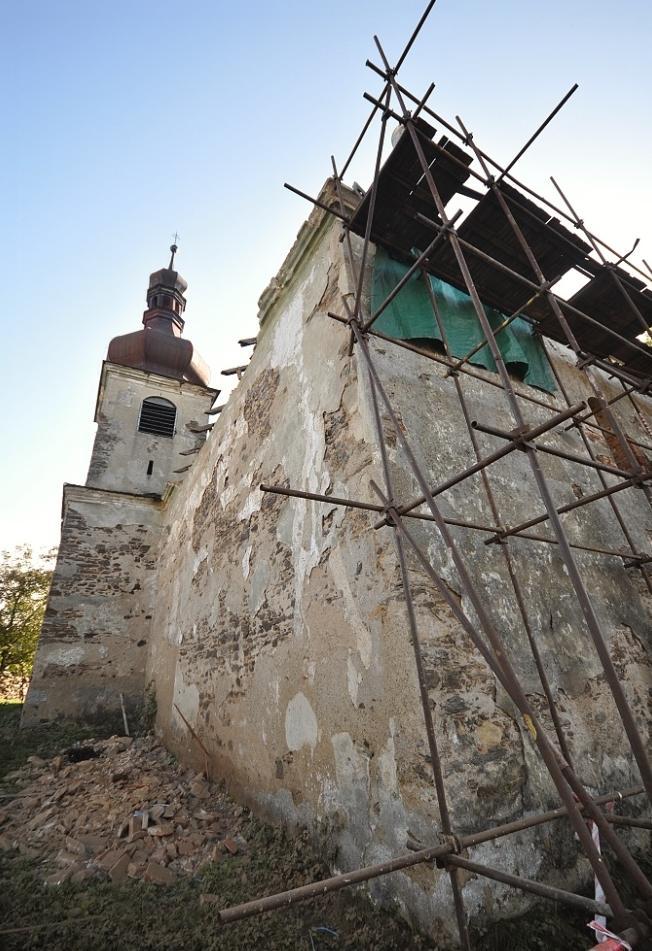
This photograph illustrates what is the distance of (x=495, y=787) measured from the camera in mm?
2656

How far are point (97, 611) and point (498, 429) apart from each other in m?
9.35

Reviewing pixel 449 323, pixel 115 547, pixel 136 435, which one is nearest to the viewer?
pixel 449 323

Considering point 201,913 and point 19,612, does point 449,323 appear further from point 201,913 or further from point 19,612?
point 19,612

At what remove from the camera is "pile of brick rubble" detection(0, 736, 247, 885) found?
3621 mm

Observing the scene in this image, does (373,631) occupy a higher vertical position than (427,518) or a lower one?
lower

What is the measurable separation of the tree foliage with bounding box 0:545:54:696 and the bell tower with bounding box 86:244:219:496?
9.79 metres

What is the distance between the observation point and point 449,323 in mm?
5254

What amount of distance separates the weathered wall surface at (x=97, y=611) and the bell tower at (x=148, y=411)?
1562 mm

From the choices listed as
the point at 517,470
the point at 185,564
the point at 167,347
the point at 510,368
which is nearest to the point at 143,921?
the point at 517,470

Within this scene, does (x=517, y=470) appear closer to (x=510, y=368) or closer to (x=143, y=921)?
(x=510, y=368)

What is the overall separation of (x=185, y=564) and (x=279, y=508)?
375cm

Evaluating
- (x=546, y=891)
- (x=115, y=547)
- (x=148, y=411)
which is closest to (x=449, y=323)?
(x=546, y=891)

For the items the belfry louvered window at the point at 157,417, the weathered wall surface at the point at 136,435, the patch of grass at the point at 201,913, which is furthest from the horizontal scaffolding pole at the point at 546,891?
the belfry louvered window at the point at 157,417

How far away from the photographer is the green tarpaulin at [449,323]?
479 cm
